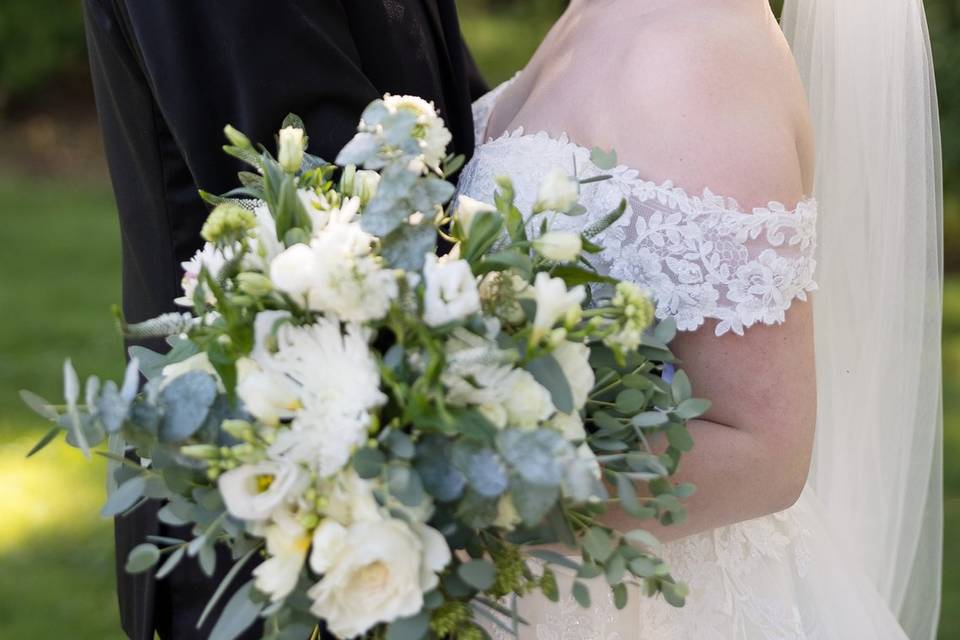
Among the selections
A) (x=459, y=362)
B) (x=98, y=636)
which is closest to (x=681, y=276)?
(x=459, y=362)

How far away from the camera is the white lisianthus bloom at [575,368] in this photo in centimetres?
143

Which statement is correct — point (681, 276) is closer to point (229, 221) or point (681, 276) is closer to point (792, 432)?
point (792, 432)

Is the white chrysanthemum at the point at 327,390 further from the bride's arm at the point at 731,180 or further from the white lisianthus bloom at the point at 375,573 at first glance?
the bride's arm at the point at 731,180

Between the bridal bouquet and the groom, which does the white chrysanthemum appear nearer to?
the bridal bouquet

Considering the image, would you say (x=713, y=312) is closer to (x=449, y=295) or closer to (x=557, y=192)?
(x=557, y=192)

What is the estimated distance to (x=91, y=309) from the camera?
771cm

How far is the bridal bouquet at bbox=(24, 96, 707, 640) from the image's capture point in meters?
Answer: 1.32

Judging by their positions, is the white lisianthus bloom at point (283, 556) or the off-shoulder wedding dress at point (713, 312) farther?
the off-shoulder wedding dress at point (713, 312)

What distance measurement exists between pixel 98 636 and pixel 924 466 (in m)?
A: 3.07

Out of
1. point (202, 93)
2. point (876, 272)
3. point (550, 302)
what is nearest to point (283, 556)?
point (550, 302)

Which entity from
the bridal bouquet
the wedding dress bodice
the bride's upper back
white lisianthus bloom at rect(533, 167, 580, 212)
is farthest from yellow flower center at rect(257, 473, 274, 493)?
the bride's upper back

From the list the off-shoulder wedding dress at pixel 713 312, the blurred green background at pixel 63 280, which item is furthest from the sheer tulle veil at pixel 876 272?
the blurred green background at pixel 63 280

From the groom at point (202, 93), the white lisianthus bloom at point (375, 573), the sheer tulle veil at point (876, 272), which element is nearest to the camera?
the white lisianthus bloom at point (375, 573)

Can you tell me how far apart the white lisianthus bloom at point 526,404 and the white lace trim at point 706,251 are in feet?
2.05
